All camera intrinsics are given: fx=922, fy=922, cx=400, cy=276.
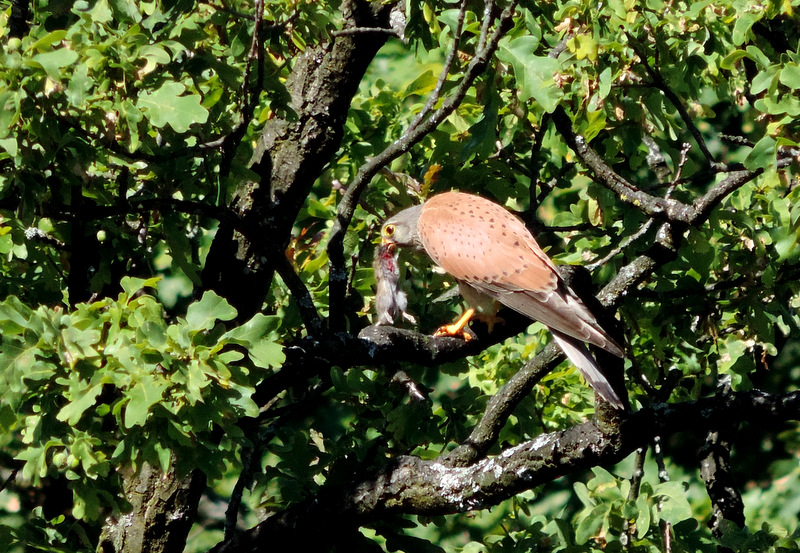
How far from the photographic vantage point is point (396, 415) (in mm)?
3172

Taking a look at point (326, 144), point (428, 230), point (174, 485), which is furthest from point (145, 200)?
point (428, 230)

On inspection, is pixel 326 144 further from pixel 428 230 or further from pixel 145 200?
pixel 145 200

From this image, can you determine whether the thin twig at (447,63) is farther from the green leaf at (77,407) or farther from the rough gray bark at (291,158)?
the green leaf at (77,407)

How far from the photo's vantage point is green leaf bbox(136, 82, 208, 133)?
95.0 inches

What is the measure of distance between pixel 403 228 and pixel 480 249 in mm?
325

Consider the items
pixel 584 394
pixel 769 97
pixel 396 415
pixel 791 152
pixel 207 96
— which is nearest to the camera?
pixel 769 97

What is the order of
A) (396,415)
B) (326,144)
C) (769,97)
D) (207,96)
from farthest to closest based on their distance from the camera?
(326,144)
(396,415)
(207,96)
(769,97)

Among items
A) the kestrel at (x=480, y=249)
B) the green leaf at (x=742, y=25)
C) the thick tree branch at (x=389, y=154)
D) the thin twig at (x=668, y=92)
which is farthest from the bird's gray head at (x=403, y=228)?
Result: the green leaf at (x=742, y=25)

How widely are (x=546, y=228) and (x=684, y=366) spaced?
0.80 metres

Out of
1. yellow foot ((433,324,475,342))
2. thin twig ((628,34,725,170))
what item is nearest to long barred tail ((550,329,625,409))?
yellow foot ((433,324,475,342))

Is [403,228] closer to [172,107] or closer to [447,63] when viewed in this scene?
[447,63]

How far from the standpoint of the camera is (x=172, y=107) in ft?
7.98

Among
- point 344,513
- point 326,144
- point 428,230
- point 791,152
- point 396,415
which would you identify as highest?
point 326,144

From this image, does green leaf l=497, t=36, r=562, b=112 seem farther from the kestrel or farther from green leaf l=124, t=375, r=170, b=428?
green leaf l=124, t=375, r=170, b=428
